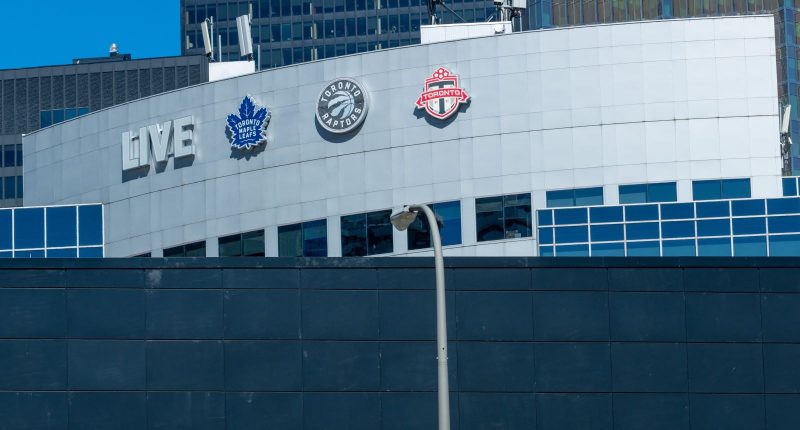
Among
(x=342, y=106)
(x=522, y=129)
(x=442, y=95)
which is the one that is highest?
(x=442, y=95)

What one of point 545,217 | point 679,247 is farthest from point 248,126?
point 679,247

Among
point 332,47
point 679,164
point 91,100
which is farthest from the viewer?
point 332,47

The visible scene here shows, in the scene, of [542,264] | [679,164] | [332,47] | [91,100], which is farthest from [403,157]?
[332,47]

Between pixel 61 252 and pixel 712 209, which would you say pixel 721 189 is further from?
pixel 61 252

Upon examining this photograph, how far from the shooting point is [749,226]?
6725cm

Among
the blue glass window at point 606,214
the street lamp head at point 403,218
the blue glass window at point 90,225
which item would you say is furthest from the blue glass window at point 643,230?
the street lamp head at point 403,218

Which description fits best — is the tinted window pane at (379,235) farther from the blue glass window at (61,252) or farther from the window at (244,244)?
the blue glass window at (61,252)

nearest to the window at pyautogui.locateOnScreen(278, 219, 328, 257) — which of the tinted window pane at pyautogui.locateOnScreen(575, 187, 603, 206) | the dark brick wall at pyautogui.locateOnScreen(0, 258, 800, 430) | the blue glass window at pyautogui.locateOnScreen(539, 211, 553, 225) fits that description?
the blue glass window at pyautogui.locateOnScreen(539, 211, 553, 225)

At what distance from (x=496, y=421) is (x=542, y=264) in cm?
428

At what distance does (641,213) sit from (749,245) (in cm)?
479

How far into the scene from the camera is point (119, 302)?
133 feet

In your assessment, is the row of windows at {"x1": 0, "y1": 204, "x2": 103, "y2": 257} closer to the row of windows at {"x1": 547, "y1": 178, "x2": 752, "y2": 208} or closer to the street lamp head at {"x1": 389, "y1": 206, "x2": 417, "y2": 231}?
the row of windows at {"x1": 547, "y1": 178, "x2": 752, "y2": 208}

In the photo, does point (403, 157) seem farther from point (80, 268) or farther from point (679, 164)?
point (80, 268)

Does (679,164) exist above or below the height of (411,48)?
below
